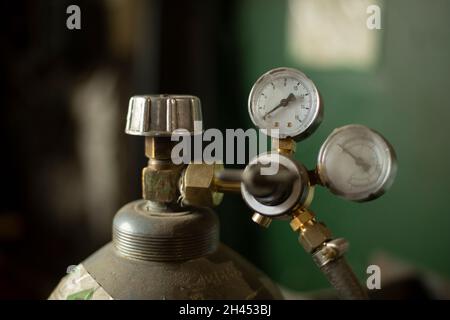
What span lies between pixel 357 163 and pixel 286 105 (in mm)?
101

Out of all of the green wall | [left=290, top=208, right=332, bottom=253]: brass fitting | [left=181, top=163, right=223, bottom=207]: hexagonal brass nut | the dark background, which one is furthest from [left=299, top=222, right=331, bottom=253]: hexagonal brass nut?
the dark background

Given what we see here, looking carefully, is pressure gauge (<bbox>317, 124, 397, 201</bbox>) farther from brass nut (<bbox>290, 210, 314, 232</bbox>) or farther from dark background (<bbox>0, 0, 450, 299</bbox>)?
dark background (<bbox>0, 0, 450, 299</bbox>)

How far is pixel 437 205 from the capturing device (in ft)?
5.12

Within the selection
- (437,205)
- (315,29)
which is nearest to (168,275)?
(437,205)

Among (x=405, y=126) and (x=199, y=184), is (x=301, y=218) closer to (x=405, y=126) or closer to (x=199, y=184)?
(x=199, y=184)

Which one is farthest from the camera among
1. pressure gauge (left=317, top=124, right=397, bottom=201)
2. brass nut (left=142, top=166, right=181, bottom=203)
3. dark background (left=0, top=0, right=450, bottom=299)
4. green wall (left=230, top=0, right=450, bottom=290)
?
dark background (left=0, top=0, right=450, bottom=299)

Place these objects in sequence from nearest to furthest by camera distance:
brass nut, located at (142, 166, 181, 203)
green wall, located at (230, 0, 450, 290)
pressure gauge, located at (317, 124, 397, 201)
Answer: pressure gauge, located at (317, 124, 397, 201), brass nut, located at (142, 166, 181, 203), green wall, located at (230, 0, 450, 290)

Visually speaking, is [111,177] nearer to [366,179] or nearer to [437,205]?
[437,205]

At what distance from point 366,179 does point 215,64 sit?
6.14 feet

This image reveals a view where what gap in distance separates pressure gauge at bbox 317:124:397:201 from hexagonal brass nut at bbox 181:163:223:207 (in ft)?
0.46

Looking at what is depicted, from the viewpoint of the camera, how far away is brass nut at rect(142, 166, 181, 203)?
64 centimetres

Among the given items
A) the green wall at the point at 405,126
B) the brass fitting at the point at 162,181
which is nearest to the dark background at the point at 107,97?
the green wall at the point at 405,126

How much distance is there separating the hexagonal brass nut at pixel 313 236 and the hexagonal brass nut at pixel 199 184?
4.9 inches

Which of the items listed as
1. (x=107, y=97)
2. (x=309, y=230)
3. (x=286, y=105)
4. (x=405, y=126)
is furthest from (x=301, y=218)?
(x=107, y=97)
